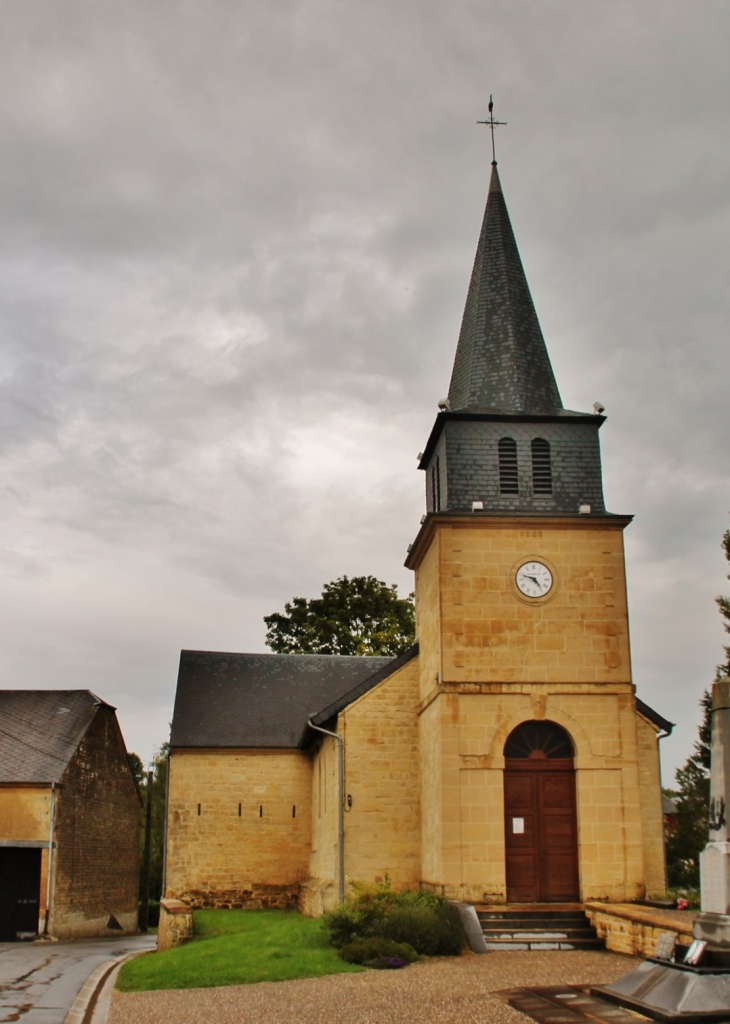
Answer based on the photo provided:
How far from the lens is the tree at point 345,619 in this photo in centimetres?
4084

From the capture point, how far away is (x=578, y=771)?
18.0 metres

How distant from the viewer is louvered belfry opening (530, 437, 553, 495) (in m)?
19.9

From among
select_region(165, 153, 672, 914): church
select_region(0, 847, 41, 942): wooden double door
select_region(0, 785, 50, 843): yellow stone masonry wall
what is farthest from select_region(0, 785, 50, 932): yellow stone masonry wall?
select_region(165, 153, 672, 914): church

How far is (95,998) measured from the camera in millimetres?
13164

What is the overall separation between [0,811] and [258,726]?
305 inches

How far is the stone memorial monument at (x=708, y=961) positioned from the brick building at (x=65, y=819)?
810 inches

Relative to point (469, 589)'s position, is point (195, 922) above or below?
below

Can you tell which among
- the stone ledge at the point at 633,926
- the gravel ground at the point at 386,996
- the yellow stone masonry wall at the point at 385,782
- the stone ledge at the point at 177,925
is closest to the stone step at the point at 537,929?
the stone ledge at the point at 633,926

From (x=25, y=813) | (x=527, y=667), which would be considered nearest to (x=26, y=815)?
(x=25, y=813)

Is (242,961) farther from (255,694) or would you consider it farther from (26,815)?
(255,694)

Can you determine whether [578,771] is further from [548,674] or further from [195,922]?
[195,922]

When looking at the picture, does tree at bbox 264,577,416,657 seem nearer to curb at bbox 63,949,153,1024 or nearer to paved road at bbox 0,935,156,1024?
paved road at bbox 0,935,156,1024

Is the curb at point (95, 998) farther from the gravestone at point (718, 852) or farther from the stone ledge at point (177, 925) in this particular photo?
the gravestone at point (718, 852)

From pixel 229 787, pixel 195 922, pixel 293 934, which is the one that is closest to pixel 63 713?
pixel 229 787
